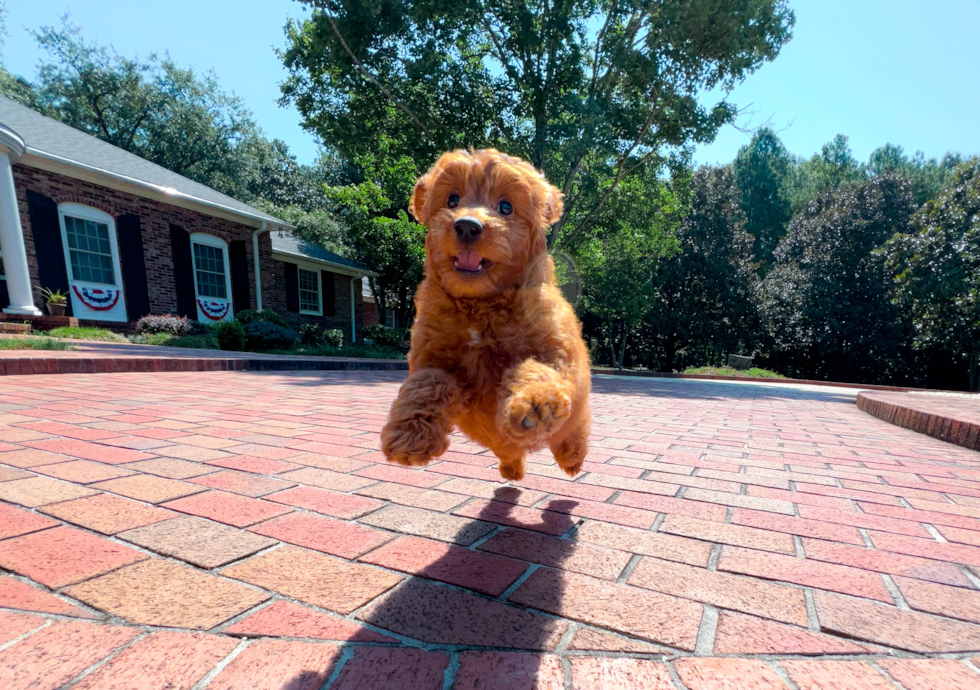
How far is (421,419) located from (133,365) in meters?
7.58

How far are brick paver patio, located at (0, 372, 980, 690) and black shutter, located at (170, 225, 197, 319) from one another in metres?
13.9

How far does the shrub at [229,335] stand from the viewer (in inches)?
538

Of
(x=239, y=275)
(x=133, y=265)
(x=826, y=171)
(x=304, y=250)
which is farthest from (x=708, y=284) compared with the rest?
(x=826, y=171)

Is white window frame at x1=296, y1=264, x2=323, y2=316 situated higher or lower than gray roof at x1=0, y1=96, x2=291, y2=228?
lower

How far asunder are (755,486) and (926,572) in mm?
1154

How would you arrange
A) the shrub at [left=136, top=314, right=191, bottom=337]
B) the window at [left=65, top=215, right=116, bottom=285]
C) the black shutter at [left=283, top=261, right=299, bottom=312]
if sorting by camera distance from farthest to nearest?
the black shutter at [left=283, top=261, right=299, bottom=312] < the shrub at [left=136, top=314, right=191, bottom=337] < the window at [left=65, top=215, right=116, bottom=285]

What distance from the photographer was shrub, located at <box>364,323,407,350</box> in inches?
821

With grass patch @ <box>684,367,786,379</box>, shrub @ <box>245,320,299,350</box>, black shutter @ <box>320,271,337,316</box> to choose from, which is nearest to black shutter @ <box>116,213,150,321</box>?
shrub @ <box>245,320,299,350</box>

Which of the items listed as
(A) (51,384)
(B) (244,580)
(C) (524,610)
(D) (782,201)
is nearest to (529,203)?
(C) (524,610)

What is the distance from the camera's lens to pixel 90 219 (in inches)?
532

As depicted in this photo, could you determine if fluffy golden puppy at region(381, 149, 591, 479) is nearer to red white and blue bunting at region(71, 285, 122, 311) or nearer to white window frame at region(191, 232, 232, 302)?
red white and blue bunting at region(71, 285, 122, 311)

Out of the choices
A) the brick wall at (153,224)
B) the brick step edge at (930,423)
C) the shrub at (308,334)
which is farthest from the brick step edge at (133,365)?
the brick step edge at (930,423)

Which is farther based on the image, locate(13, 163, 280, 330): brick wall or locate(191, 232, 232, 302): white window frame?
locate(191, 232, 232, 302): white window frame

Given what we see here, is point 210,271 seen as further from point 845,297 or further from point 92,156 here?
point 845,297
